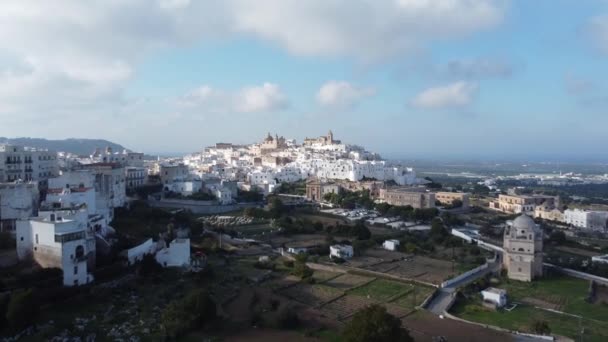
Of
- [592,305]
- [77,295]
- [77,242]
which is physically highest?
[77,242]

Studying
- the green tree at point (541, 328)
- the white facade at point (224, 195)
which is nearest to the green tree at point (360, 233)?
the white facade at point (224, 195)

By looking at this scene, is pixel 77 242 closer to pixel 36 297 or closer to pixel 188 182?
pixel 36 297

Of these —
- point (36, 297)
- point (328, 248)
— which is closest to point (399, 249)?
point (328, 248)

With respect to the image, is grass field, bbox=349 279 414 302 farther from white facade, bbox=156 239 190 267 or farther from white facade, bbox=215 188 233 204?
white facade, bbox=215 188 233 204

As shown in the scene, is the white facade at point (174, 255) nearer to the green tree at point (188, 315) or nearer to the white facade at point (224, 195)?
the green tree at point (188, 315)

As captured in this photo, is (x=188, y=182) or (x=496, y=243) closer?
(x=496, y=243)

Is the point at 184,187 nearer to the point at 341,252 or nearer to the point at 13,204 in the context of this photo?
the point at 341,252
